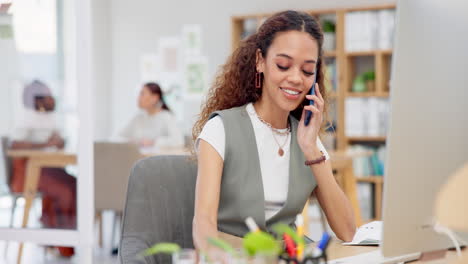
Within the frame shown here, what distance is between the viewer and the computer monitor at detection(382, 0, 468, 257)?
40.1 inches

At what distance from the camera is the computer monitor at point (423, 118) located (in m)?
1.02

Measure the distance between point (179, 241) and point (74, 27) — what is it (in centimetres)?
146

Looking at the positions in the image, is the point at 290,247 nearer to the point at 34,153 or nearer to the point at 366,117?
the point at 34,153

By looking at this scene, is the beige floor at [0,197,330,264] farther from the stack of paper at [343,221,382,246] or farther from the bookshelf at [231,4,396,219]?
the stack of paper at [343,221,382,246]

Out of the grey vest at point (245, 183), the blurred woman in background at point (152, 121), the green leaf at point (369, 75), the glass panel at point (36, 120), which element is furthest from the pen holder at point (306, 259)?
the green leaf at point (369, 75)

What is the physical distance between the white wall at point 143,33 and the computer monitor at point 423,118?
5.61 metres

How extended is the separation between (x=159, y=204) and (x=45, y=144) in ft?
5.42

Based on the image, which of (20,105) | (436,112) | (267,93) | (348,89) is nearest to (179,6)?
(348,89)

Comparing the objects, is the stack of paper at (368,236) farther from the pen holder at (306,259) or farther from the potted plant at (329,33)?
the potted plant at (329,33)

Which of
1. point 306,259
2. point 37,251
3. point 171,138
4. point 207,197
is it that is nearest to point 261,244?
point 306,259

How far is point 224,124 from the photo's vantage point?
165cm

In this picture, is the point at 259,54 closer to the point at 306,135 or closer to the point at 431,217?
the point at 306,135

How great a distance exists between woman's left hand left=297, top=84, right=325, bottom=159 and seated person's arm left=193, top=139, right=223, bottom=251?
0.69 feet

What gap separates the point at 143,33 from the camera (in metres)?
7.28
